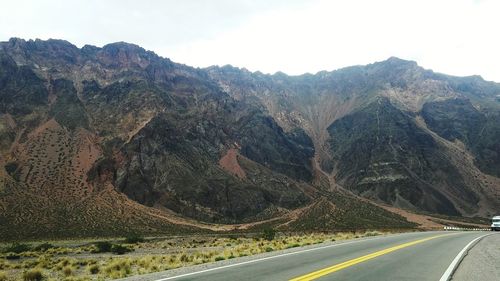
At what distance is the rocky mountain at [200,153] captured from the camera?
88.9 meters

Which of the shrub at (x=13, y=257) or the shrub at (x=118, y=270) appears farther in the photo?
the shrub at (x=13, y=257)

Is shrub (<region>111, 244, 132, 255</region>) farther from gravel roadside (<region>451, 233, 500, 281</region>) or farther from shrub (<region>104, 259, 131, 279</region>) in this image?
gravel roadside (<region>451, 233, 500, 281</region>)

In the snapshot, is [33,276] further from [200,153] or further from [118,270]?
[200,153]

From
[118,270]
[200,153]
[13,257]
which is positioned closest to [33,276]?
[118,270]

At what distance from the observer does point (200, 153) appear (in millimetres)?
115125

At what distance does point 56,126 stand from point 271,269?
362 feet

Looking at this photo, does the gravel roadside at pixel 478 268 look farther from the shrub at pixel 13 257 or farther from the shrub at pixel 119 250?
the shrub at pixel 13 257

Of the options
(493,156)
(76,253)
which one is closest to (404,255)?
(76,253)

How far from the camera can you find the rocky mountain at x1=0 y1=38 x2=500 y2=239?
88.9 m

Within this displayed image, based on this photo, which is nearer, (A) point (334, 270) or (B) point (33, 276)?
(A) point (334, 270)

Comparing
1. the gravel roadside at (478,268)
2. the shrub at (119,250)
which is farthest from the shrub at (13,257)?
the gravel roadside at (478,268)

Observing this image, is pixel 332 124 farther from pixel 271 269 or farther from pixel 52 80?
pixel 271 269

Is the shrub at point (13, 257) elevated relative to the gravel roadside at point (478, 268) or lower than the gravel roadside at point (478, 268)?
lower

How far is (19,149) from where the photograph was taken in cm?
10169
